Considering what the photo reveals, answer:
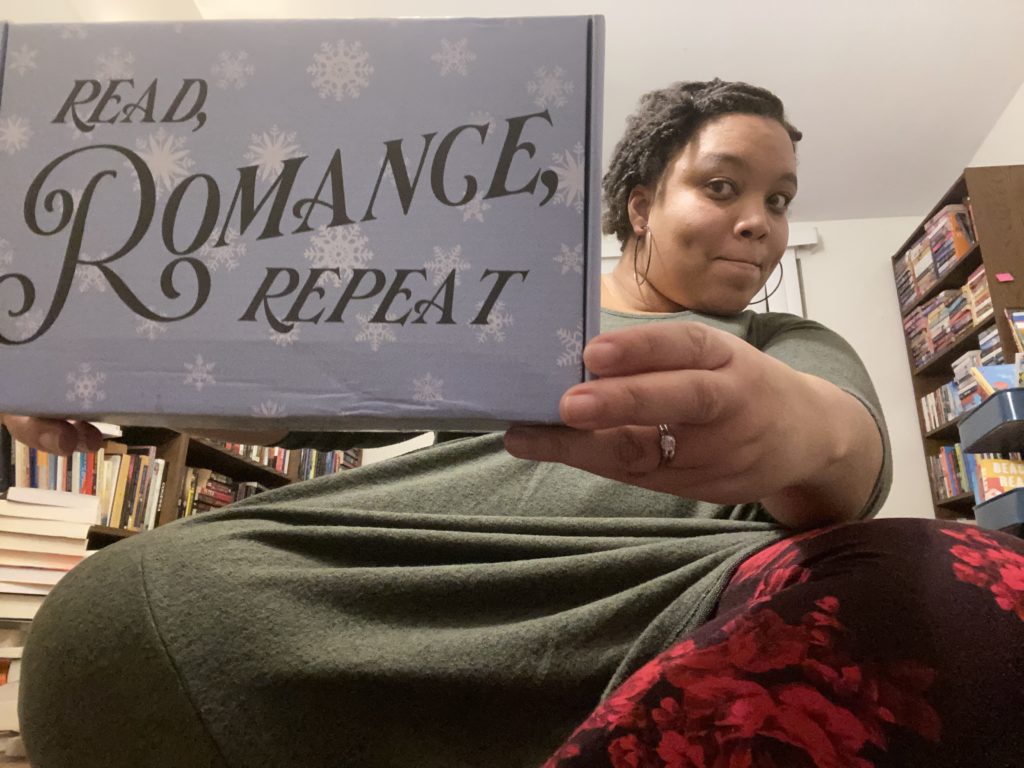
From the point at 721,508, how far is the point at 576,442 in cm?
35

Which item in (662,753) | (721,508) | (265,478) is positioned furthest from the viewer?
(265,478)

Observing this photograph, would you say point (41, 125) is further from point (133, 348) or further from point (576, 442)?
point (576, 442)

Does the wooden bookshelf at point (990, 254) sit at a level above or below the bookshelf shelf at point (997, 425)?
above

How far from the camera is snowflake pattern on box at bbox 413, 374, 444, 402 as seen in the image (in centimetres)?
40

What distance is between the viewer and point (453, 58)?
424 millimetres

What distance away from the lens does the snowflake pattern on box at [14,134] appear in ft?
1.46

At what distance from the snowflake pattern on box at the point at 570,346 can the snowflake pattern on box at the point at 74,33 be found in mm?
367

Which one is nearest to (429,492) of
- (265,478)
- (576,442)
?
(576,442)

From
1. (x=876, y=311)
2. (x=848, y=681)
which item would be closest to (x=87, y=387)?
(x=848, y=681)

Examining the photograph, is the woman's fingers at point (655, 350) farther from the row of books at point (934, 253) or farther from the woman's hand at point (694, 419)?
the row of books at point (934, 253)

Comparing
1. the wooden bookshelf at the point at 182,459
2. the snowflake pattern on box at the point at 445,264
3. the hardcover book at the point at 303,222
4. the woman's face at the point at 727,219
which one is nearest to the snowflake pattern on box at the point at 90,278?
the hardcover book at the point at 303,222

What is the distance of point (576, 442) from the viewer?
395mm

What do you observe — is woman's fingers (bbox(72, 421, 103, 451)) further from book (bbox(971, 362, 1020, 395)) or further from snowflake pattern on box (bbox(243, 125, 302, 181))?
book (bbox(971, 362, 1020, 395))

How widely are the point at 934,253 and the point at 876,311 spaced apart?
40 centimetres
